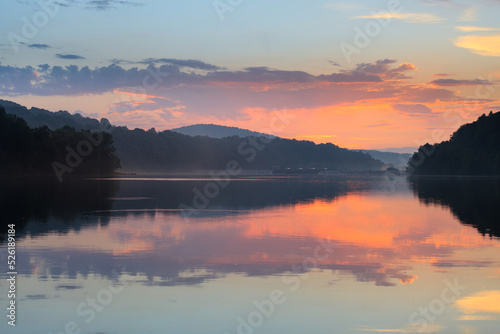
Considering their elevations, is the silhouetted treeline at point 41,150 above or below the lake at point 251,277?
above

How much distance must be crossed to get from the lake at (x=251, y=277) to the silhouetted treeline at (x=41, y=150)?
411ft

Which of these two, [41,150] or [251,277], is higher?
[41,150]

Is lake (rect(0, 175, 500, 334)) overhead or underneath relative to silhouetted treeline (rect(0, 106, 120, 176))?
underneath

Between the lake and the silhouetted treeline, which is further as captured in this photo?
the silhouetted treeline

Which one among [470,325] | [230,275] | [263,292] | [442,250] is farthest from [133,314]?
[442,250]

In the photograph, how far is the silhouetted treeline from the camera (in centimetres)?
15588

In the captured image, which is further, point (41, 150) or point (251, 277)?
point (41, 150)

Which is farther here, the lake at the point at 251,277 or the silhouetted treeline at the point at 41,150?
the silhouetted treeline at the point at 41,150

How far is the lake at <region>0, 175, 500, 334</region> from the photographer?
15.9 metres

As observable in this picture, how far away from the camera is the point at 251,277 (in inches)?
845

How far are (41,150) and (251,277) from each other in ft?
513

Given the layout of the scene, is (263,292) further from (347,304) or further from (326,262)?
(326,262)

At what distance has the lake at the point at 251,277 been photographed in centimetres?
1591

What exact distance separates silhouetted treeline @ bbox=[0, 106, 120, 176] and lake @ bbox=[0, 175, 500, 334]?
125 metres
